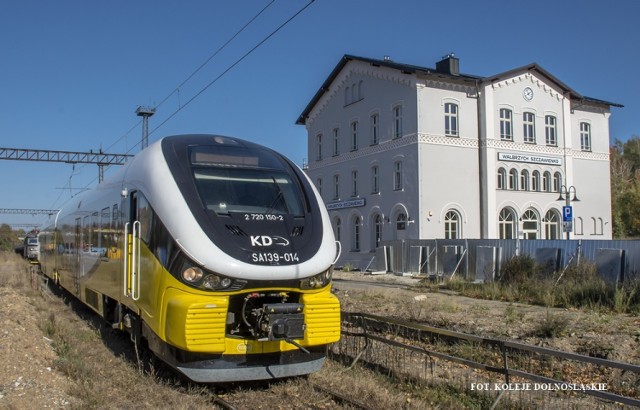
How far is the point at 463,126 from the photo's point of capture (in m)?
32.6

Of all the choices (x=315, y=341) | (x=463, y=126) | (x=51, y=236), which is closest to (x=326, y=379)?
(x=315, y=341)

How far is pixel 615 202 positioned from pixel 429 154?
31080 millimetres

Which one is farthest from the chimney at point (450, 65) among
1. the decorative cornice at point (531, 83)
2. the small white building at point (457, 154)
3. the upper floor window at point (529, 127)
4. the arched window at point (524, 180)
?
the arched window at point (524, 180)

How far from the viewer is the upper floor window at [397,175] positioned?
32.6m

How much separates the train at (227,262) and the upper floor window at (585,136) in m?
33.8

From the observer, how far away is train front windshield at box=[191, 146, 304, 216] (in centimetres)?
721

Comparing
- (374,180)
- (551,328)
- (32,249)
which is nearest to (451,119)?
(374,180)

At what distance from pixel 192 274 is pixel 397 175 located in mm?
27059

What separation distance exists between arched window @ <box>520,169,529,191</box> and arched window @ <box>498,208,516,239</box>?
169 centimetres

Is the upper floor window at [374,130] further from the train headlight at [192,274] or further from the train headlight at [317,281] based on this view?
the train headlight at [192,274]

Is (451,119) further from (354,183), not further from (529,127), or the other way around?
(354,183)

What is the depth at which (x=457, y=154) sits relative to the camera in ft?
106

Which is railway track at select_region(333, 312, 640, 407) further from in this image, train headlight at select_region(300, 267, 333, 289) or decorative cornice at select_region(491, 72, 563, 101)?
decorative cornice at select_region(491, 72, 563, 101)

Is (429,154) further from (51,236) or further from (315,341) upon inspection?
A: (315,341)
